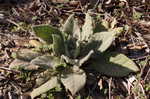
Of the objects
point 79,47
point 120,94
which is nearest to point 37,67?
point 79,47

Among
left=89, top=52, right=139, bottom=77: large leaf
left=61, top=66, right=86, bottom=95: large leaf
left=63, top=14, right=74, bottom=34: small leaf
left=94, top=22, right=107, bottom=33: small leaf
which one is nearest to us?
left=61, top=66, right=86, bottom=95: large leaf

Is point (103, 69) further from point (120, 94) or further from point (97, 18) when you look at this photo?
point (97, 18)

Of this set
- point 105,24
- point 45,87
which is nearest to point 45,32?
point 45,87

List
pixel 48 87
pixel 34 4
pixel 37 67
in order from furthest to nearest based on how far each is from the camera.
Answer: pixel 34 4 < pixel 37 67 < pixel 48 87

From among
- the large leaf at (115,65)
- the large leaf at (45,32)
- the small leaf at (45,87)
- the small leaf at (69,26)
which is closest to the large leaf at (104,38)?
the large leaf at (115,65)

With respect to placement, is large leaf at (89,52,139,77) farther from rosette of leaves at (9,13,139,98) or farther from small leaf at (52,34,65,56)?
small leaf at (52,34,65,56)

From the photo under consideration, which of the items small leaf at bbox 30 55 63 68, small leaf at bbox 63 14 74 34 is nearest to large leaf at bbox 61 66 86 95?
small leaf at bbox 30 55 63 68

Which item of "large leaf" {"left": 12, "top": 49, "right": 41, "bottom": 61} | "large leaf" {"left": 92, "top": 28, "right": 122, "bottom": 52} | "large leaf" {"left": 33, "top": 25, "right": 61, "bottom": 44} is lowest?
"large leaf" {"left": 12, "top": 49, "right": 41, "bottom": 61}

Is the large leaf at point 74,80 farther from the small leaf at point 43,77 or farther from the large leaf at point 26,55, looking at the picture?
the large leaf at point 26,55
